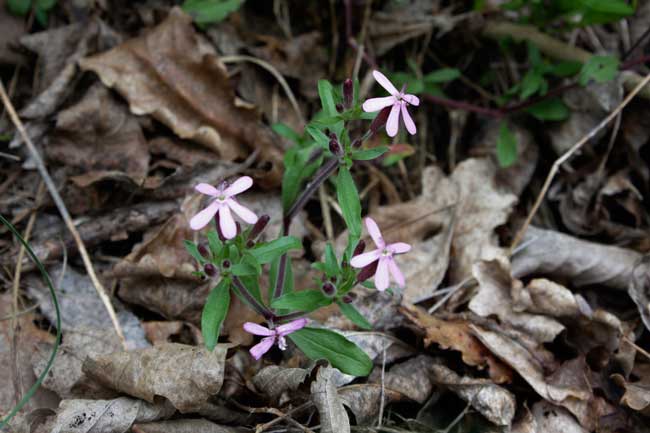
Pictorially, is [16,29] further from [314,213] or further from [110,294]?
[314,213]

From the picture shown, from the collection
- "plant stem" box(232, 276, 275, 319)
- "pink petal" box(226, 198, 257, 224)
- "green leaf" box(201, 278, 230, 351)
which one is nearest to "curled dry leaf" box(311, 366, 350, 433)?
"plant stem" box(232, 276, 275, 319)

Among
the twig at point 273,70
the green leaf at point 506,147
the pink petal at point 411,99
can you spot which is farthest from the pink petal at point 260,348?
the green leaf at point 506,147

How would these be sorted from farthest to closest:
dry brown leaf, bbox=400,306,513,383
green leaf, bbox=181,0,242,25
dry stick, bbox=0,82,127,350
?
green leaf, bbox=181,0,242,25 → dry stick, bbox=0,82,127,350 → dry brown leaf, bbox=400,306,513,383

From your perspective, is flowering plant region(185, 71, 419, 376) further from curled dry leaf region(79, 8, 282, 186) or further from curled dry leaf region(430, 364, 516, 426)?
curled dry leaf region(79, 8, 282, 186)

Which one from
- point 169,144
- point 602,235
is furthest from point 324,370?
point 602,235

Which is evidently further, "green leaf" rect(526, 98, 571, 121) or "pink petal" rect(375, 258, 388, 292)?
"green leaf" rect(526, 98, 571, 121)

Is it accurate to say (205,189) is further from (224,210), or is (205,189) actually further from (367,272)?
(367,272)
